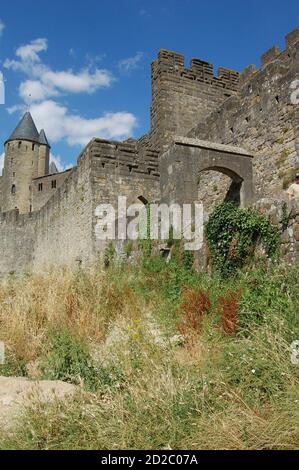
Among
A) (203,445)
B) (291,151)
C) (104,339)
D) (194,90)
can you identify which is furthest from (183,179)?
(194,90)

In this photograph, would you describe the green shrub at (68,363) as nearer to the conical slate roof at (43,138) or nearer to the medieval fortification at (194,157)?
the medieval fortification at (194,157)

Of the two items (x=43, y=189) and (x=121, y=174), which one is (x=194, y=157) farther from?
(x=43, y=189)

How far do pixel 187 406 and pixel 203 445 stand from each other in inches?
14.1

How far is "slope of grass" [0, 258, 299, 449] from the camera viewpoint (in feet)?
8.70

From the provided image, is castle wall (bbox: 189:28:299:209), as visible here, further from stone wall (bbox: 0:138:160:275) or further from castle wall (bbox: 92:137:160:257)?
stone wall (bbox: 0:138:160:275)

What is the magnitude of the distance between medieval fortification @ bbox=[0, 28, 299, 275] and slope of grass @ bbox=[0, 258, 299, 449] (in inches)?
53.5

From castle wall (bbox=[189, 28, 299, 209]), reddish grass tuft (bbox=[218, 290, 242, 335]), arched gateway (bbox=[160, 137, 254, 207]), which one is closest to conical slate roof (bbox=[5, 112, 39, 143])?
castle wall (bbox=[189, 28, 299, 209])

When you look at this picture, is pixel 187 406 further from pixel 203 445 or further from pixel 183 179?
pixel 183 179

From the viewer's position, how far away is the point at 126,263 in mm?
9883

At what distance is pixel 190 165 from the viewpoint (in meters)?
8.62

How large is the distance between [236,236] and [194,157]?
3173 mm

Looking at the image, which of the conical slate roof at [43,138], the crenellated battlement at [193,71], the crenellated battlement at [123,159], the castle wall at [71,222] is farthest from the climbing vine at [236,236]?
the conical slate roof at [43,138]

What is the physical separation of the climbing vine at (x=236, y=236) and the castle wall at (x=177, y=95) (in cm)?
867
